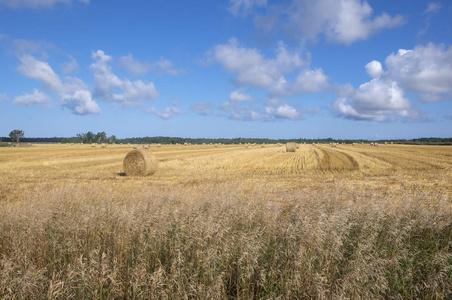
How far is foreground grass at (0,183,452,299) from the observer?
146 inches

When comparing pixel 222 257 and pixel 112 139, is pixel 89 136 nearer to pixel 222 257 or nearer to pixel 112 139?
pixel 112 139

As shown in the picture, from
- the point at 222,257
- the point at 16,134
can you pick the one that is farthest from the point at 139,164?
the point at 16,134

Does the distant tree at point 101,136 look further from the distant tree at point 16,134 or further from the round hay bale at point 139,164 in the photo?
the round hay bale at point 139,164

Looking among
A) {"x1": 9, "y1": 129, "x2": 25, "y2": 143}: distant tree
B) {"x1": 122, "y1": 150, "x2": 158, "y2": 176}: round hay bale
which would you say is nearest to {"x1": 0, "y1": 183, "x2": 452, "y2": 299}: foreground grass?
{"x1": 122, "y1": 150, "x2": 158, "y2": 176}: round hay bale

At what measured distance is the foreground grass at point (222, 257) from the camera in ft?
12.1

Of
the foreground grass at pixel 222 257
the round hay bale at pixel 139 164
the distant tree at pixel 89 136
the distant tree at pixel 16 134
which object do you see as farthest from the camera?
the distant tree at pixel 89 136

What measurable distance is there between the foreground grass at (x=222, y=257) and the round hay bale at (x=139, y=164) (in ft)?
39.7

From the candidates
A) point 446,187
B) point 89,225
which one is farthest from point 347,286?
point 446,187

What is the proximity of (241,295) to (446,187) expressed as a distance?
13511 mm

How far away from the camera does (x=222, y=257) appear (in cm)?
435

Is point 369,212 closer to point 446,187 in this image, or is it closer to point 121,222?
point 121,222

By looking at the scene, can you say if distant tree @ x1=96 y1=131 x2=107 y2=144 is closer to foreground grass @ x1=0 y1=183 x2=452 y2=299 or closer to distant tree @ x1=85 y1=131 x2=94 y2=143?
distant tree @ x1=85 y1=131 x2=94 y2=143

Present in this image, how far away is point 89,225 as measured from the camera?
542 cm

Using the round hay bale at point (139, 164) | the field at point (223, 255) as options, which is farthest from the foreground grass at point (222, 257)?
the round hay bale at point (139, 164)
